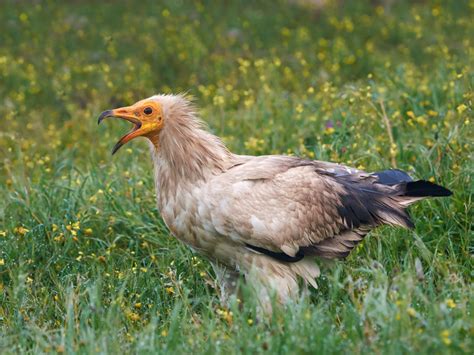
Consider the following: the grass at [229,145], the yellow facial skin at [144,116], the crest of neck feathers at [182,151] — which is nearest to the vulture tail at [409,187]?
the grass at [229,145]

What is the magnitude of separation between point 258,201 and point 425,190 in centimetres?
99

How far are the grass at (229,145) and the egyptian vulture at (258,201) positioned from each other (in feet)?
0.82

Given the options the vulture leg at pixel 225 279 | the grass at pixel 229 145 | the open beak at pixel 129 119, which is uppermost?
the open beak at pixel 129 119

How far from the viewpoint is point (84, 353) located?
4047 mm

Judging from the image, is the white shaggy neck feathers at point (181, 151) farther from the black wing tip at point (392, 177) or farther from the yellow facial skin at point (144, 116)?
the black wing tip at point (392, 177)

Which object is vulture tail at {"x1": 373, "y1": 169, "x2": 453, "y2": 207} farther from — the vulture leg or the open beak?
the open beak

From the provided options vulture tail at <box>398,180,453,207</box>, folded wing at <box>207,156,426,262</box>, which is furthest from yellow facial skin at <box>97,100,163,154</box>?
vulture tail at <box>398,180,453,207</box>

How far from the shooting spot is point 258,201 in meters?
4.94

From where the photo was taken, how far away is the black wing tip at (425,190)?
500cm

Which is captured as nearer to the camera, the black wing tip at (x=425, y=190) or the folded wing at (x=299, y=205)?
the folded wing at (x=299, y=205)

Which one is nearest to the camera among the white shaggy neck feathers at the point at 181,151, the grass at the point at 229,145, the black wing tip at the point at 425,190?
the grass at the point at 229,145

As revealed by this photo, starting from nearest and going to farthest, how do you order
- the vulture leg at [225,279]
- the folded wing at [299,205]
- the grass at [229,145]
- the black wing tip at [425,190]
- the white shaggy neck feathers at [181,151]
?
1. the grass at [229,145]
2. the folded wing at [299,205]
3. the black wing tip at [425,190]
4. the white shaggy neck feathers at [181,151]
5. the vulture leg at [225,279]

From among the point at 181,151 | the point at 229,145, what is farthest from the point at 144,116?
the point at 229,145

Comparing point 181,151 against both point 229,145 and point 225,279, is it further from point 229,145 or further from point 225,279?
point 229,145
